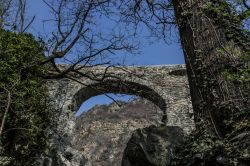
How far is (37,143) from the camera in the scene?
10.0 m

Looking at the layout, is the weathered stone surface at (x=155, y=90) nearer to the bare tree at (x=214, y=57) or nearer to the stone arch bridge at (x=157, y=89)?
the stone arch bridge at (x=157, y=89)

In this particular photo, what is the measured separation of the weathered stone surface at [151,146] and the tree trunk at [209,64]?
310 cm

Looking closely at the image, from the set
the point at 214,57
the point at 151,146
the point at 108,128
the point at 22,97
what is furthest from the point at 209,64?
the point at 108,128

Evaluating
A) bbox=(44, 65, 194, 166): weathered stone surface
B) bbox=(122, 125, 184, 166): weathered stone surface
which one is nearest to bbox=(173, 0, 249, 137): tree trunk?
bbox=(122, 125, 184, 166): weathered stone surface

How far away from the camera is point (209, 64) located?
4.13m

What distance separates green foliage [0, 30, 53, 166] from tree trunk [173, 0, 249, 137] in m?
4.69

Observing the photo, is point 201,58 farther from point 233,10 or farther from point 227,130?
point 227,130

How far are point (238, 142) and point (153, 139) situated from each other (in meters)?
4.28

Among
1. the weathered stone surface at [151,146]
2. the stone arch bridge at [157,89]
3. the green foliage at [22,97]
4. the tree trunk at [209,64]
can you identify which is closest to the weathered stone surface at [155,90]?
the stone arch bridge at [157,89]

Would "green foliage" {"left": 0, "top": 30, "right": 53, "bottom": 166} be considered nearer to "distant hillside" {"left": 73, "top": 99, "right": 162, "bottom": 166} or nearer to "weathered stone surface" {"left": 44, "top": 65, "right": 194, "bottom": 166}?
"weathered stone surface" {"left": 44, "top": 65, "right": 194, "bottom": 166}

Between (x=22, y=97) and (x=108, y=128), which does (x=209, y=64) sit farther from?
(x=108, y=128)

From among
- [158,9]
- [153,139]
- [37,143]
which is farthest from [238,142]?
[37,143]

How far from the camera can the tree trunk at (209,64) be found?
3.82 m

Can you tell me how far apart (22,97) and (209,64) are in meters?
5.59
